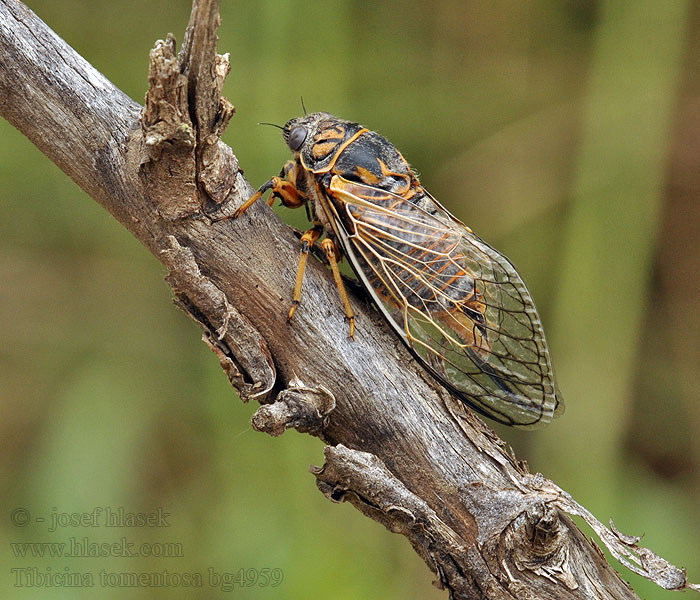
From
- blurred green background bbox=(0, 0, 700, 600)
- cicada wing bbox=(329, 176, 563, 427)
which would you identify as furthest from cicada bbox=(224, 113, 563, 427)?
blurred green background bbox=(0, 0, 700, 600)

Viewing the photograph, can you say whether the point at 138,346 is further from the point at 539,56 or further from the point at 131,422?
the point at 539,56

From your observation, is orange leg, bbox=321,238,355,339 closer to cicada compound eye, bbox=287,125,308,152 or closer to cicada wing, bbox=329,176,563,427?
cicada wing, bbox=329,176,563,427

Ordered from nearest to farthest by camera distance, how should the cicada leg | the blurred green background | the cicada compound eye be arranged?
the cicada leg < the cicada compound eye < the blurred green background

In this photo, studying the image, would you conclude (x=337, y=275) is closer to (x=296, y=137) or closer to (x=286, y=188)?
(x=286, y=188)

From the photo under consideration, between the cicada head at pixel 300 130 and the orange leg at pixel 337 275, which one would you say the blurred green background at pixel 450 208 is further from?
the orange leg at pixel 337 275

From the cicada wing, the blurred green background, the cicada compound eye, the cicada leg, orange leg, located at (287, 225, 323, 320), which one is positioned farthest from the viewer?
the blurred green background

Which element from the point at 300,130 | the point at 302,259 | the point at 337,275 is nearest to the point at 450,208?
the point at 300,130

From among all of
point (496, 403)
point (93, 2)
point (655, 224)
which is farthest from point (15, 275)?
point (655, 224)
